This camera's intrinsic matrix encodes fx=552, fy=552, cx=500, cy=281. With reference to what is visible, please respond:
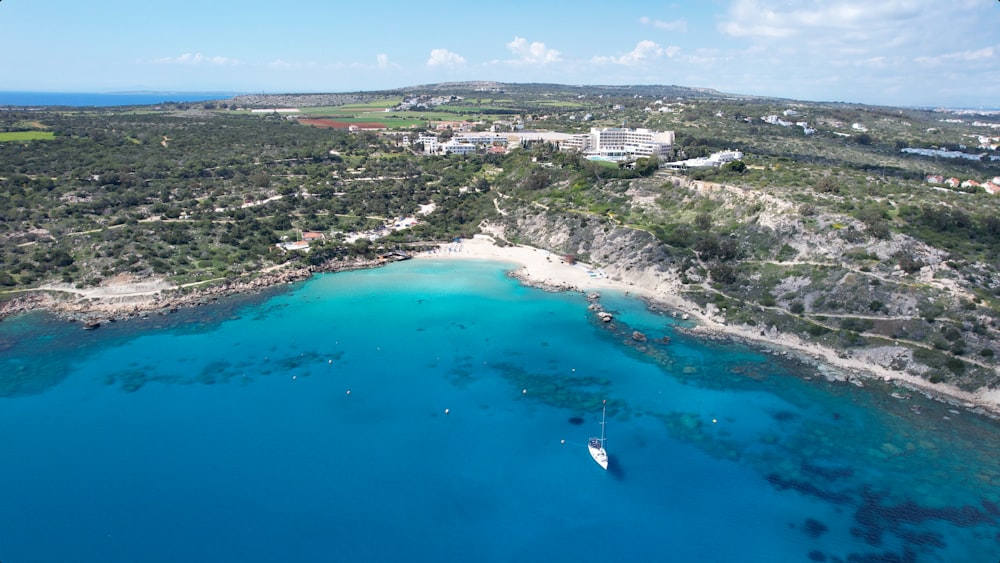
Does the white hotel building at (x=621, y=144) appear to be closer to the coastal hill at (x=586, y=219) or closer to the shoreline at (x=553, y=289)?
the coastal hill at (x=586, y=219)

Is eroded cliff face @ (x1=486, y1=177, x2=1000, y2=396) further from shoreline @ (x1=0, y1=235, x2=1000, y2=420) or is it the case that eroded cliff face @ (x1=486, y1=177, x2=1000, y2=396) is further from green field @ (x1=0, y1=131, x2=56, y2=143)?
green field @ (x1=0, y1=131, x2=56, y2=143)

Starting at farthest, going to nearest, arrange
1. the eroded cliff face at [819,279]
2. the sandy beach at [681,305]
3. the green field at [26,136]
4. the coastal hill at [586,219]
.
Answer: the green field at [26,136] → the coastal hill at [586,219] → the eroded cliff face at [819,279] → the sandy beach at [681,305]

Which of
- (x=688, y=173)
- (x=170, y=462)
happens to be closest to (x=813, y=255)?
(x=688, y=173)

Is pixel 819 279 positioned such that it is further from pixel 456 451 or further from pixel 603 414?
pixel 456 451

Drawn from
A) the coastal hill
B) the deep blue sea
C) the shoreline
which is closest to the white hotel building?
the coastal hill

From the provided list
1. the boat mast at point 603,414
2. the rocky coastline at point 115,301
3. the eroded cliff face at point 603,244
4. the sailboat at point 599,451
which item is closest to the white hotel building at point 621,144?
the eroded cliff face at point 603,244
